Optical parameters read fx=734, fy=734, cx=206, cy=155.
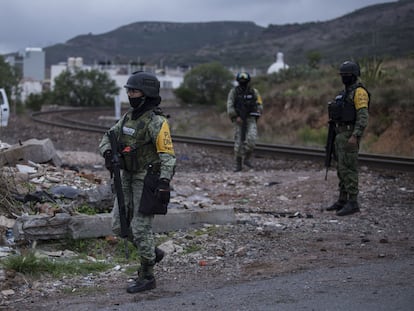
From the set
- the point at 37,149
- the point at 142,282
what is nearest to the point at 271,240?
the point at 142,282

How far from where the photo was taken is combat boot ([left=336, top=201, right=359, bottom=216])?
9570 mm

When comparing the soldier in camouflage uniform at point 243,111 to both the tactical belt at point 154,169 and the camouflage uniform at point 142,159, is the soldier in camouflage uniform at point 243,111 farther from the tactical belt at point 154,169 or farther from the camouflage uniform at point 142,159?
the tactical belt at point 154,169

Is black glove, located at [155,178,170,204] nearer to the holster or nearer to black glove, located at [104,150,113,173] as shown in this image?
the holster

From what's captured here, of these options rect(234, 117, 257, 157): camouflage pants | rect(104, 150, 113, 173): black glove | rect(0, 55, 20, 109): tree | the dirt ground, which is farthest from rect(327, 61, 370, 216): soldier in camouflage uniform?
rect(0, 55, 20, 109): tree

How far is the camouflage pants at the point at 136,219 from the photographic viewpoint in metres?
6.13

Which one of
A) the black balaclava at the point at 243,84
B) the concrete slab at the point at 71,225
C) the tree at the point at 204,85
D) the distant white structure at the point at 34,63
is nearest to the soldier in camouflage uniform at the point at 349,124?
the concrete slab at the point at 71,225

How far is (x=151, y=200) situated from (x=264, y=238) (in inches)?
99.5

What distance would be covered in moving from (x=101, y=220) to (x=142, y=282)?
6.15 feet

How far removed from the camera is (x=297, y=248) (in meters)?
7.66

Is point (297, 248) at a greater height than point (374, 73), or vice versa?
point (374, 73)

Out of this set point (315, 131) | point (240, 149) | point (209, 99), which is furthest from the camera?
point (209, 99)

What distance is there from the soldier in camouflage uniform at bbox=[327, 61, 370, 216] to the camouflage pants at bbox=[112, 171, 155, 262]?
4050 millimetres

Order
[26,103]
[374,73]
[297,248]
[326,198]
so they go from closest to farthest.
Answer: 1. [297,248]
2. [326,198]
3. [374,73]
4. [26,103]

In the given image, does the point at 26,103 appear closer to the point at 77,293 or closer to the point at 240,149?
the point at 240,149
